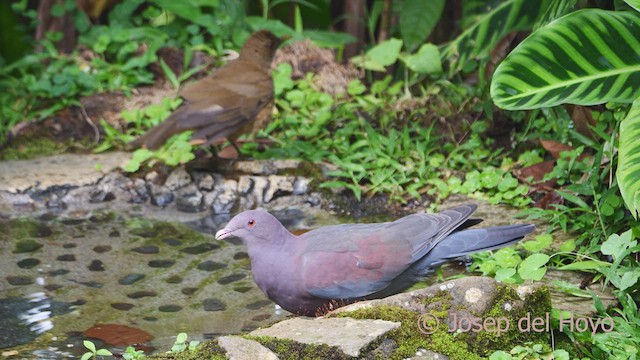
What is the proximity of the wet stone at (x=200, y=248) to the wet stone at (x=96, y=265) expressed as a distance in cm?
43

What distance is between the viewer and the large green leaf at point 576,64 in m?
3.70

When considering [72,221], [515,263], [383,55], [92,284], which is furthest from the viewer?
[383,55]

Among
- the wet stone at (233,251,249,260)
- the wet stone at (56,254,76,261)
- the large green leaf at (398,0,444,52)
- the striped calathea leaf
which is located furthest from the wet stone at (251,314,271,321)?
the large green leaf at (398,0,444,52)

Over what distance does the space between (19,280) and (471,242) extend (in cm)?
216

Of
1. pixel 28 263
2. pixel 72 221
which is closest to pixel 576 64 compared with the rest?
pixel 28 263

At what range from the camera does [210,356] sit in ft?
9.78

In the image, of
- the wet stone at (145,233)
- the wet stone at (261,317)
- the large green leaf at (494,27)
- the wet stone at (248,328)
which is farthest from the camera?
the large green leaf at (494,27)

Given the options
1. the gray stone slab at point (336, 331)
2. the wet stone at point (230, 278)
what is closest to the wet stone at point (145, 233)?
the wet stone at point (230, 278)

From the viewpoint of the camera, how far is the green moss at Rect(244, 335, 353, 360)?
296 cm

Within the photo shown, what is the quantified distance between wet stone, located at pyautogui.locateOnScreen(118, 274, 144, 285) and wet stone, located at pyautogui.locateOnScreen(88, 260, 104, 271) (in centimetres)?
19

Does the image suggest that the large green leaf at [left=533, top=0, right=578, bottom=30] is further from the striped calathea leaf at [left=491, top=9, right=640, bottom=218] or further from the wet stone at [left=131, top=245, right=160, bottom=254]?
the wet stone at [left=131, top=245, right=160, bottom=254]

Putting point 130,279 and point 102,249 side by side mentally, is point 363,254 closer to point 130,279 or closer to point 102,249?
point 130,279

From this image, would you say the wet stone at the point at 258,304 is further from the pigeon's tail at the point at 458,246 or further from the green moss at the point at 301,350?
the green moss at the point at 301,350

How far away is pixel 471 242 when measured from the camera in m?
3.84
